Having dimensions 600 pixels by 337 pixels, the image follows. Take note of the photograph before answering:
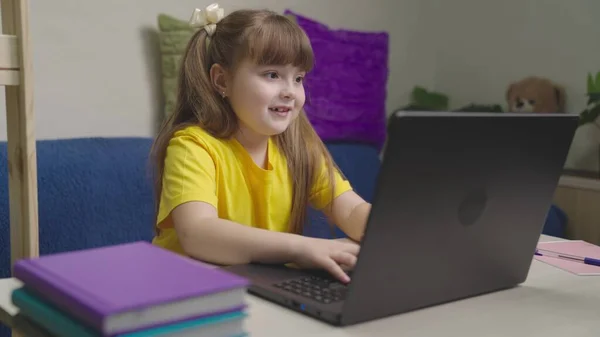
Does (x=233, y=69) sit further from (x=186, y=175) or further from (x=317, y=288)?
(x=317, y=288)

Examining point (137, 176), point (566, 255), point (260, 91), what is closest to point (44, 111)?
point (137, 176)

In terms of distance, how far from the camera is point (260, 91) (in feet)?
4.01

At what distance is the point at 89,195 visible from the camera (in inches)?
68.6

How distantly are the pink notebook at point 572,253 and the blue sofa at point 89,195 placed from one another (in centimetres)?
59

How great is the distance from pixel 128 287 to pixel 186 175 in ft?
1.82

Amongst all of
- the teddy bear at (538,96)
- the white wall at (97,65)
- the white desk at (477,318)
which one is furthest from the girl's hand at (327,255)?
the teddy bear at (538,96)

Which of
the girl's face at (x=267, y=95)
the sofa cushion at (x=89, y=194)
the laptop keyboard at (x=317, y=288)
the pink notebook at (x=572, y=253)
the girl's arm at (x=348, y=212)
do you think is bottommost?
the sofa cushion at (x=89, y=194)

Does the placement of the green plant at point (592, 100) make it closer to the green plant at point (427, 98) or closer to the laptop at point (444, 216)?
the green plant at point (427, 98)

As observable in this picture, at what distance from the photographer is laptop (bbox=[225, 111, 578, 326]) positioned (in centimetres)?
66

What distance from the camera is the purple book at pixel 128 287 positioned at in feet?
1.78

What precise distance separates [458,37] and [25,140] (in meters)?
2.12

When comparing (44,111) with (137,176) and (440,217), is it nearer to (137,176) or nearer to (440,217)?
(137,176)

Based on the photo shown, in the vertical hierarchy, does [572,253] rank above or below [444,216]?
below

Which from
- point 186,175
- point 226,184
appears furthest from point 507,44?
point 186,175
